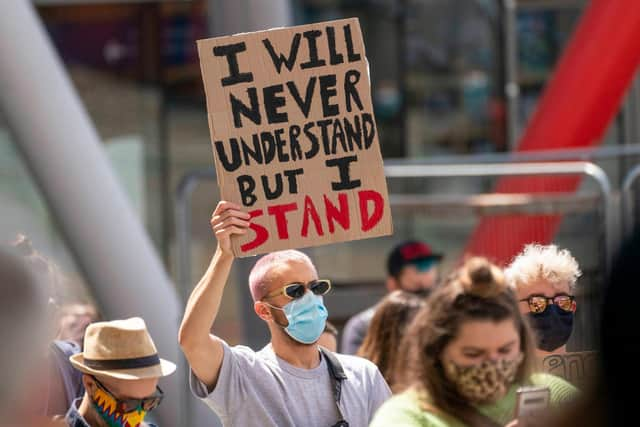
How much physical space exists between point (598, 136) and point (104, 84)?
16.3ft

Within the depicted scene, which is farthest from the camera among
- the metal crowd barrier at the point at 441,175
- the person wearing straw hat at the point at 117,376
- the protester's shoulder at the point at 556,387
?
the metal crowd barrier at the point at 441,175

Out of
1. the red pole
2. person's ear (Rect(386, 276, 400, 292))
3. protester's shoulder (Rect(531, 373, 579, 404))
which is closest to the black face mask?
protester's shoulder (Rect(531, 373, 579, 404))

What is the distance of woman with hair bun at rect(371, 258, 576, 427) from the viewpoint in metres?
3.01

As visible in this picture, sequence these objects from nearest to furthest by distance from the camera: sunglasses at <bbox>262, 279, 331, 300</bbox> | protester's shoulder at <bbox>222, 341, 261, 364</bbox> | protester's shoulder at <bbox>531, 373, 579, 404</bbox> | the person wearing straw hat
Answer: protester's shoulder at <bbox>531, 373, 579, 404</bbox> → the person wearing straw hat → protester's shoulder at <bbox>222, 341, 261, 364</bbox> → sunglasses at <bbox>262, 279, 331, 300</bbox>

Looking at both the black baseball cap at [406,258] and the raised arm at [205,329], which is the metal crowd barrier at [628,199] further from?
the raised arm at [205,329]

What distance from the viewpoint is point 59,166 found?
25.3ft

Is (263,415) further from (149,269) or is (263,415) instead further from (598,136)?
(598,136)

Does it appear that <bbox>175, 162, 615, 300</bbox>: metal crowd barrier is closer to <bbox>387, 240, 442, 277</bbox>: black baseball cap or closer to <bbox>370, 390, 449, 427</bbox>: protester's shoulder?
<bbox>387, 240, 442, 277</bbox>: black baseball cap

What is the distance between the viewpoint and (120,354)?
13.5ft

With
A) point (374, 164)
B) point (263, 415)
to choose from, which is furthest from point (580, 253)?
point (263, 415)

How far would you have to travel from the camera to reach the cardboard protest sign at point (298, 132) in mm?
4410

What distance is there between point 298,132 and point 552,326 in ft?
3.46

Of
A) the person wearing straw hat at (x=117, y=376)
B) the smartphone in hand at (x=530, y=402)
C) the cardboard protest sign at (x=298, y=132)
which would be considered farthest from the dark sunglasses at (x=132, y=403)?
the smartphone in hand at (x=530, y=402)

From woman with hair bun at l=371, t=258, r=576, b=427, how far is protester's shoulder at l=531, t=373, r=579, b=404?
17cm
